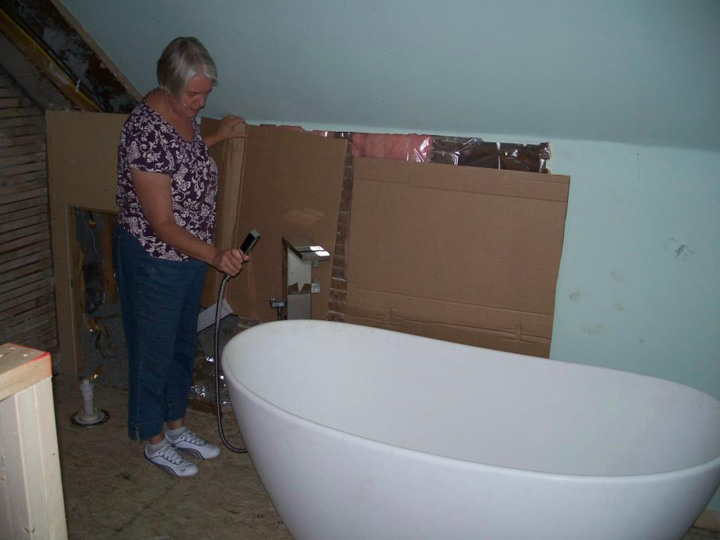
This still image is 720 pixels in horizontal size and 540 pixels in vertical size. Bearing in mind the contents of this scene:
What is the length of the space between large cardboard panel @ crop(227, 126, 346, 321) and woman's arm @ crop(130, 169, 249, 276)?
0.43 meters

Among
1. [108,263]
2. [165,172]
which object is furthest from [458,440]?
[108,263]

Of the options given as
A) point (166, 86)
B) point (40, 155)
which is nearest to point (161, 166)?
point (166, 86)

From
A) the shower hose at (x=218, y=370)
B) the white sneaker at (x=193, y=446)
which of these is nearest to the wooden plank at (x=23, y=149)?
the shower hose at (x=218, y=370)

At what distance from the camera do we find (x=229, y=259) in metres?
1.96

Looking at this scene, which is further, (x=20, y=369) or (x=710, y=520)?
(x=710, y=520)

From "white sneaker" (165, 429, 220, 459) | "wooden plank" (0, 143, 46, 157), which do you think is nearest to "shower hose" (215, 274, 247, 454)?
"white sneaker" (165, 429, 220, 459)

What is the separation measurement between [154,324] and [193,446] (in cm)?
55

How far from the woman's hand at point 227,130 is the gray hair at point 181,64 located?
535mm

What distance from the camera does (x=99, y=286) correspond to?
111 inches

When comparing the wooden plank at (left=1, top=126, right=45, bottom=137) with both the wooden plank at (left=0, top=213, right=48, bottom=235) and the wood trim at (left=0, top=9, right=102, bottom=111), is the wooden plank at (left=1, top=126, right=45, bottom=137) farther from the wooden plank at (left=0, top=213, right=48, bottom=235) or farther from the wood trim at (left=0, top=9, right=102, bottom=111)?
the wooden plank at (left=0, top=213, right=48, bottom=235)

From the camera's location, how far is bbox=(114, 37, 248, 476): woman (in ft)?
6.19

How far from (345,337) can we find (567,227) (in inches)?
32.0

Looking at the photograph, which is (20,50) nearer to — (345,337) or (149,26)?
(149,26)

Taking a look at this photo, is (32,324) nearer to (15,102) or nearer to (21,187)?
(21,187)
